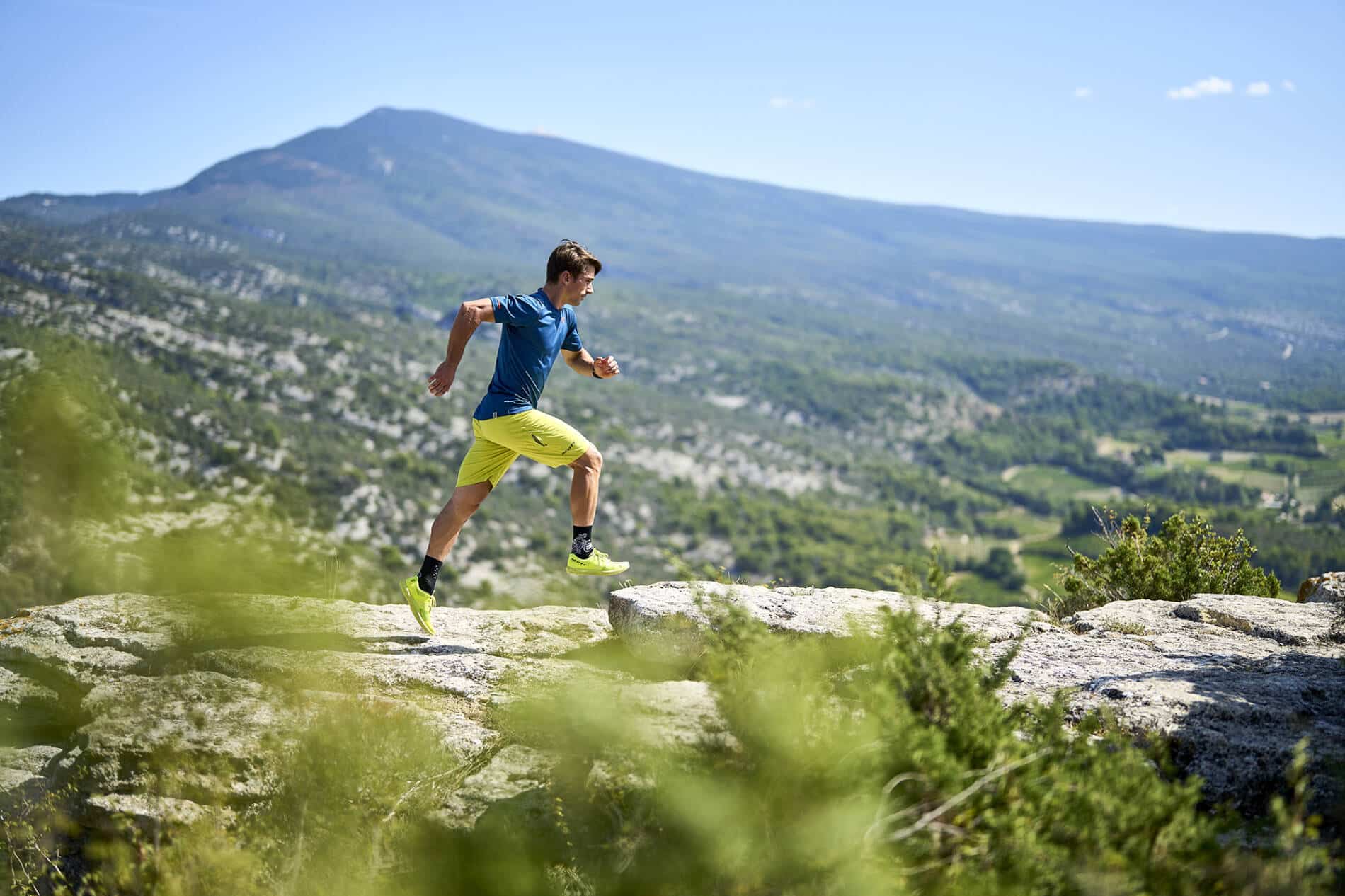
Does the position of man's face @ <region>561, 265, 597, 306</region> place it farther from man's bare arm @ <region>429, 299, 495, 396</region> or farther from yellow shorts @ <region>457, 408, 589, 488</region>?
yellow shorts @ <region>457, 408, 589, 488</region>

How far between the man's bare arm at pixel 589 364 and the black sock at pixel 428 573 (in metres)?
1.97

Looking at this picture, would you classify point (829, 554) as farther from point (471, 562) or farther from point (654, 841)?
point (654, 841)

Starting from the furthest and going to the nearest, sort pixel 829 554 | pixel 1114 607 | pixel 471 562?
pixel 829 554 < pixel 471 562 < pixel 1114 607

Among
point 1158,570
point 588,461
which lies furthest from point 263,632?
point 1158,570

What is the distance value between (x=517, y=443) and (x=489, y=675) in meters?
1.76

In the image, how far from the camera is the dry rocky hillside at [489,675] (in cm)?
480

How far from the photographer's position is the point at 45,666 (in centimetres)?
636

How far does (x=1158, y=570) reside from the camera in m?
8.61

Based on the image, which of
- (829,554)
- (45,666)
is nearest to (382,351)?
(829,554)

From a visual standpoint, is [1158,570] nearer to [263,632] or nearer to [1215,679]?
[1215,679]

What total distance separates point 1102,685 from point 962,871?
2.59 metres

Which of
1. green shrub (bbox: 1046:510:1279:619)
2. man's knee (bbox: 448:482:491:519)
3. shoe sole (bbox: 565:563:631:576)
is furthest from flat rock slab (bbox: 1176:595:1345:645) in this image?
man's knee (bbox: 448:482:491:519)

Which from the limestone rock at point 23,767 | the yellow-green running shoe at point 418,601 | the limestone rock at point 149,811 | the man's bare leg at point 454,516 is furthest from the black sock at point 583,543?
the limestone rock at point 23,767

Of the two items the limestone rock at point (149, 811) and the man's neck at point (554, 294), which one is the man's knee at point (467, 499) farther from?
the limestone rock at point (149, 811)
